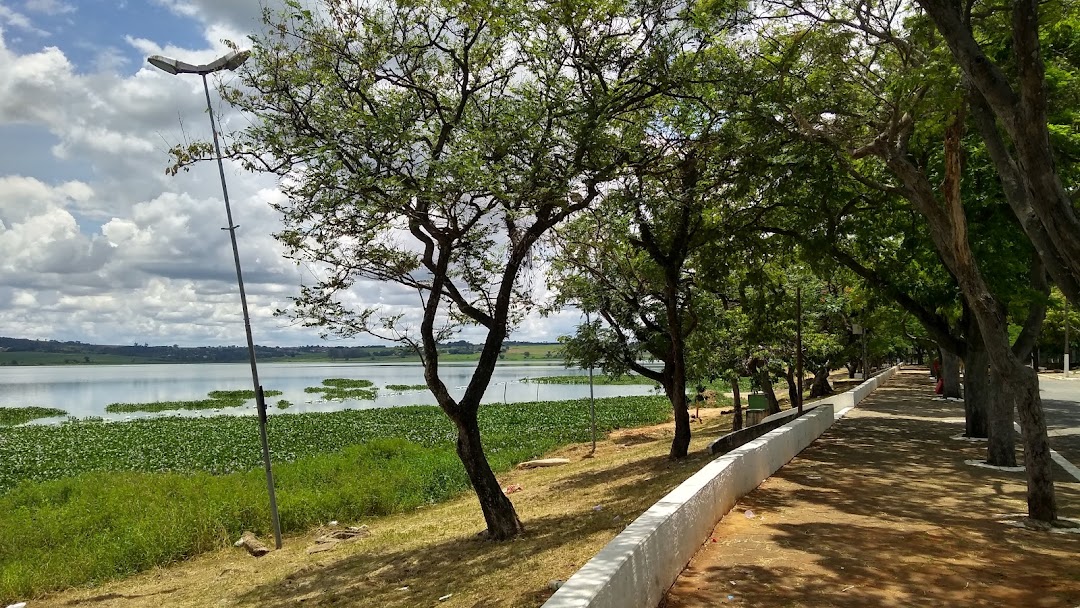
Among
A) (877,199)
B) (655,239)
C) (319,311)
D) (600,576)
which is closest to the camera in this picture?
(600,576)

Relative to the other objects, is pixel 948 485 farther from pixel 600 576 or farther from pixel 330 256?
pixel 330 256

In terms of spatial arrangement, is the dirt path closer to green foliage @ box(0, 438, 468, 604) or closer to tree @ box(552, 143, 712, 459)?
tree @ box(552, 143, 712, 459)

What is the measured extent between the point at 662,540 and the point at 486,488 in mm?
5720

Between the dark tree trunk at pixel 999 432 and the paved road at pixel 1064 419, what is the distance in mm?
1842

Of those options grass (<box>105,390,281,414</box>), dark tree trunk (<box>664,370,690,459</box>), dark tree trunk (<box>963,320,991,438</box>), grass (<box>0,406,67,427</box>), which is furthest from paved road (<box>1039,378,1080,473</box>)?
grass (<box>0,406,67,427</box>)

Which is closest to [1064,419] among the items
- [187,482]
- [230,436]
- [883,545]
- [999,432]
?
[999,432]

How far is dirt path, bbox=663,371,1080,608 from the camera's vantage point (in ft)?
18.2

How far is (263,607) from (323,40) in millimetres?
7432

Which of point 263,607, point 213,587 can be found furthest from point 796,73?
point 213,587

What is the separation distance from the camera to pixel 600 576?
13.8 ft

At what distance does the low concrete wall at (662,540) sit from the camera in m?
4.14

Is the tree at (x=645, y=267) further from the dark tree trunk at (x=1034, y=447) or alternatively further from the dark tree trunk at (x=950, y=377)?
the dark tree trunk at (x=950, y=377)

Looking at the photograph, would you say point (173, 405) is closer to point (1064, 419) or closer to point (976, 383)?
point (976, 383)

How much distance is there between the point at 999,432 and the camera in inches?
454
